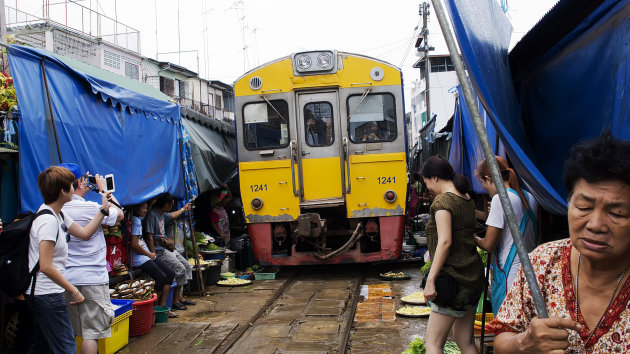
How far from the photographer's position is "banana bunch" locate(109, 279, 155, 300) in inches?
217

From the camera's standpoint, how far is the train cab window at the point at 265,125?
872 centimetres

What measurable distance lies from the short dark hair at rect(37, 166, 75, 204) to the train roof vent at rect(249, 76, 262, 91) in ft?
18.1

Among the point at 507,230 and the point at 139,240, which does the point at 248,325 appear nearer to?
the point at 139,240

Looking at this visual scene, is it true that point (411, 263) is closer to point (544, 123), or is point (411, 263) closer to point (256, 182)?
point (256, 182)

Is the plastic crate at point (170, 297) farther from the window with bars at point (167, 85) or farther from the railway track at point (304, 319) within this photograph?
the window with bars at point (167, 85)

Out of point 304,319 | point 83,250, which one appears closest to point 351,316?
point 304,319

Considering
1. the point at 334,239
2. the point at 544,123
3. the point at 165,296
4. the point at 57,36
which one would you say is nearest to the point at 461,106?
the point at 334,239

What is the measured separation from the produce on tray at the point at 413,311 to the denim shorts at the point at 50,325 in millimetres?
3821

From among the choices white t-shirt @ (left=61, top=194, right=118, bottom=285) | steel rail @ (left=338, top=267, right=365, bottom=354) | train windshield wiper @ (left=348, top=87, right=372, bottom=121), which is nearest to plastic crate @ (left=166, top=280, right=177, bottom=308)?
steel rail @ (left=338, top=267, right=365, bottom=354)

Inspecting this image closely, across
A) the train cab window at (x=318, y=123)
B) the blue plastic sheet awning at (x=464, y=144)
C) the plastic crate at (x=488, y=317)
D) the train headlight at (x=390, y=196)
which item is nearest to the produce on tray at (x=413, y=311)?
the plastic crate at (x=488, y=317)

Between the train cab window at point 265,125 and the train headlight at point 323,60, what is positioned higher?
the train headlight at point 323,60

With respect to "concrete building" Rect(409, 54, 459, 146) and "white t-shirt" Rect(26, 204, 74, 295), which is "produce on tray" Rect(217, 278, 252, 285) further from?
"concrete building" Rect(409, 54, 459, 146)

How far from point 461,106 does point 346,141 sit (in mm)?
2001

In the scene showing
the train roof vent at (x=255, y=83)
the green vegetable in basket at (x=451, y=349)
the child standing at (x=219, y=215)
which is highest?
the train roof vent at (x=255, y=83)
